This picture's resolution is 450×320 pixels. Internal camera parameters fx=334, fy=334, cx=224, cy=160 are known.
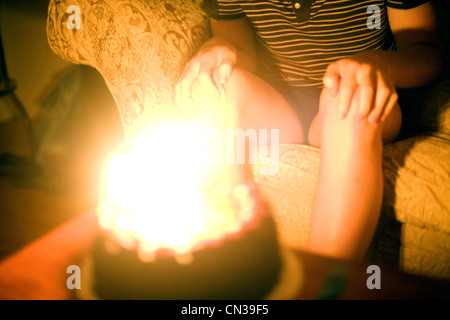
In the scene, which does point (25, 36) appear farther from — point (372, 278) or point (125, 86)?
point (372, 278)

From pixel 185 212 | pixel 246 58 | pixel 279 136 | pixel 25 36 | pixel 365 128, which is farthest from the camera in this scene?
pixel 25 36

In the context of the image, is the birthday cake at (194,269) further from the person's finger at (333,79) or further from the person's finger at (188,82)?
the person's finger at (188,82)

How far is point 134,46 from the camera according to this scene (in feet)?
2.54

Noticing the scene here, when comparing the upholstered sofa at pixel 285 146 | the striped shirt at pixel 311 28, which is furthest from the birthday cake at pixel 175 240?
the striped shirt at pixel 311 28

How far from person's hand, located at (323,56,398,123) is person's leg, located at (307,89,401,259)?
0.02 m

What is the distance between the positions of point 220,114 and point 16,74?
180cm

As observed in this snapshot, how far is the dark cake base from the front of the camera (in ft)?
0.98

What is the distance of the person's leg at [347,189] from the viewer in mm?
483

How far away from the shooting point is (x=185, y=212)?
1.10 feet

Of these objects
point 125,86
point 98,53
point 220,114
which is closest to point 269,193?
point 220,114

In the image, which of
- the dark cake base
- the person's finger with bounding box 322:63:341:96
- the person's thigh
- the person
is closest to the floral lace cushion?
the person

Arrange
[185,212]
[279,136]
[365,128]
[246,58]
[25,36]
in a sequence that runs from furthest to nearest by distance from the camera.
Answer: [25,36]
[246,58]
[279,136]
[365,128]
[185,212]

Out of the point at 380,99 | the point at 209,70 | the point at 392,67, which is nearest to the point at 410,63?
the point at 392,67
